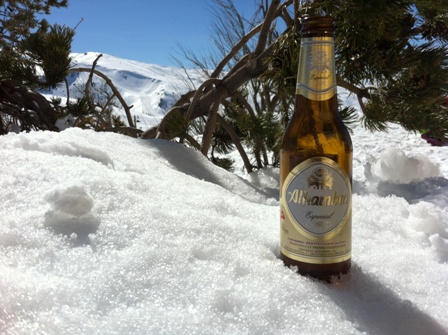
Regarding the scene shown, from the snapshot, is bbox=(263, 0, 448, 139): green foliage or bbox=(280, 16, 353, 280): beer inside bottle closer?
bbox=(280, 16, 353, 280): beer inside bottle

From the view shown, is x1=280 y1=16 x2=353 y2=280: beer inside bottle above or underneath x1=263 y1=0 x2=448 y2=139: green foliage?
underneath

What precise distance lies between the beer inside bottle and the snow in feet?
0.11

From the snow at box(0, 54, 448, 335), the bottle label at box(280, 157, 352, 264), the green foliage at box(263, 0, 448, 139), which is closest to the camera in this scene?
the snow at box(0, 54, 448, 335)

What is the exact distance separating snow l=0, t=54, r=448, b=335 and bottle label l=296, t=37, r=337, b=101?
23 centimetres

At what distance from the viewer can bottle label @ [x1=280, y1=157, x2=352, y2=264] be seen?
486mm

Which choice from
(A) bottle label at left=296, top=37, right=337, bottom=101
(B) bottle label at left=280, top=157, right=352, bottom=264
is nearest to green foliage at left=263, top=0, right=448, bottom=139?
(A) bottle label at left=296, top=37, right=337, bottom=101

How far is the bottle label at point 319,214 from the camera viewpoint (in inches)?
19.1

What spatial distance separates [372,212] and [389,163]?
35 centimetres

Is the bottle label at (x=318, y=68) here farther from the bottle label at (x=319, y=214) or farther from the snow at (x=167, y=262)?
the snow at (x=167, y=262)

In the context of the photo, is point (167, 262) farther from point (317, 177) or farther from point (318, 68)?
point (318, 68)

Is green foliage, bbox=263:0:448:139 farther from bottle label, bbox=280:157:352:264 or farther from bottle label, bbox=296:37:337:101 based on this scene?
bottle label, bbox=280:157:352:264

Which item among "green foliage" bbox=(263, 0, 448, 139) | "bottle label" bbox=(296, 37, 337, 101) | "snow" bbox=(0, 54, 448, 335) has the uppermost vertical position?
"green foliage" bbox=(263, 0, 448, 139)

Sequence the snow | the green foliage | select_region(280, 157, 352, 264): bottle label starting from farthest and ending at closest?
the green foliage → select_region(280, 157, 352, 264): bottle label → the snow

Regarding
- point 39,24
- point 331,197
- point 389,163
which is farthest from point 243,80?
point 39,24
